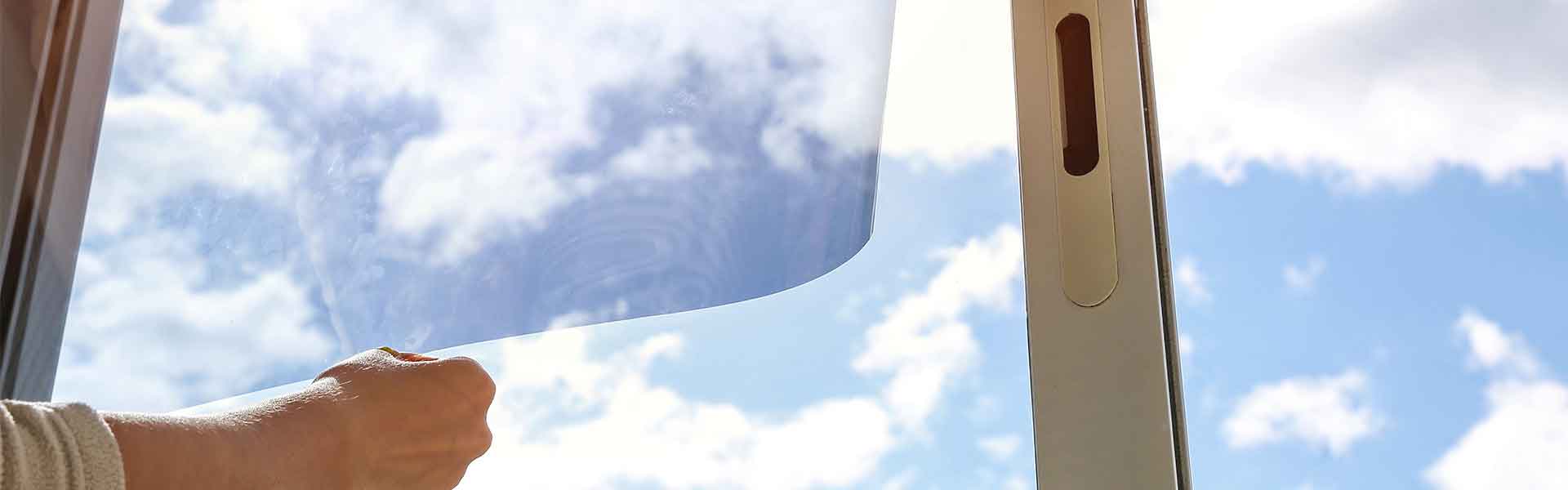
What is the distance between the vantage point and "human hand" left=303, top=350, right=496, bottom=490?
527 mm

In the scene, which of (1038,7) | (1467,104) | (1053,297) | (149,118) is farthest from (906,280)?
(149,118)

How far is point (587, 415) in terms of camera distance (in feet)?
3.04

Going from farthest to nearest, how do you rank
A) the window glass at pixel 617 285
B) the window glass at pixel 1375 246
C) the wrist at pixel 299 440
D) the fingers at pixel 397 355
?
the window glass at pixel 617 285 < the window glass at pixel 1375 246 < the fingers at pixel 397 355 < the wrist at pixel 299 440

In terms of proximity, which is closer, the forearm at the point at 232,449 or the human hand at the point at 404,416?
the forearm at the point at 232,449

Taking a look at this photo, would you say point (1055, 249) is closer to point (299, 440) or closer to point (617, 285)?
point (617, 285)

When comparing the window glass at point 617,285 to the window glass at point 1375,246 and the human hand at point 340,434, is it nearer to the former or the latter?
the window glass at point 1375,246

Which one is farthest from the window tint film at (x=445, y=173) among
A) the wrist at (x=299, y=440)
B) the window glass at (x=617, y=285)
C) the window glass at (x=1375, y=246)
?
the wrist at (x=299, y=440)

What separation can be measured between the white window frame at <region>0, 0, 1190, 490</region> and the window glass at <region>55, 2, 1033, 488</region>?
0.08 ft

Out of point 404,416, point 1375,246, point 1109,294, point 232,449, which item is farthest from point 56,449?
point 1375,246

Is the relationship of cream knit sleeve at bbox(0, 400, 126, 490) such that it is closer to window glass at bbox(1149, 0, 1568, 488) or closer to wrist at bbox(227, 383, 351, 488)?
wrist at bbox(227, 383, 351, 488)

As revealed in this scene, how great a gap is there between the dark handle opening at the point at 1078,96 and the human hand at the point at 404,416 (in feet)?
1.60

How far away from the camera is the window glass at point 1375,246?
28.8 inches

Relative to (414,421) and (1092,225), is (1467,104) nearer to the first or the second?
(1092,225)

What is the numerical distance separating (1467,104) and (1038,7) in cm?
31
